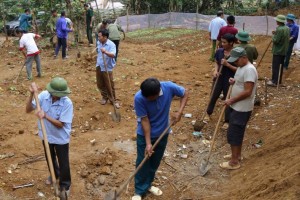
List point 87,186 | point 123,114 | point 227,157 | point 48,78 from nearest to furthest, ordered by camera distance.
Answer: point 87,186 → point 227,157 → point 123,114 → point 48,78

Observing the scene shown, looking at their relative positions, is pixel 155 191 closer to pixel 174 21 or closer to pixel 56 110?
pixel 56 110

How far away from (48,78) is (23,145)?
425 cm

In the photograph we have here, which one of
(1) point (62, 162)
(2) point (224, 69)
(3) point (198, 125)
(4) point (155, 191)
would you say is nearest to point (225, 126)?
(3) point (198, 125)

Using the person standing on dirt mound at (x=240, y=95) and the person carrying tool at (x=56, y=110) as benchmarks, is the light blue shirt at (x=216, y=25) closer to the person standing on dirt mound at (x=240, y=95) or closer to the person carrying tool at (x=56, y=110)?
the person standing on dirt mound at (x=240, y=95)

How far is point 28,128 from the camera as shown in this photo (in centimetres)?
671

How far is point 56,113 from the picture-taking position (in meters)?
4.15

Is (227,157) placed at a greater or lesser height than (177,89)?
lesser

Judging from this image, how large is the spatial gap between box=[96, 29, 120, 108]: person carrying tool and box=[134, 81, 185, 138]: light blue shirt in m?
2.97

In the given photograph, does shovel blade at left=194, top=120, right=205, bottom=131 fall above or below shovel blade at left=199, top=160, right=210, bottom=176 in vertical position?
above

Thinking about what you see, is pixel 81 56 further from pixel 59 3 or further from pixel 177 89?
pixel 177 89

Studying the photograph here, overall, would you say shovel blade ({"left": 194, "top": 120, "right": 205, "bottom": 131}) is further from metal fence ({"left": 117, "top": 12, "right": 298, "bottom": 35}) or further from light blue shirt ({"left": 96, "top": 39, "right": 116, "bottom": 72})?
metal fence ({"left": 117, "top": 12, "right": 298, "bottom": 35})

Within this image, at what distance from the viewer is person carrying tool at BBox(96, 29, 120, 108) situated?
22.9 ft

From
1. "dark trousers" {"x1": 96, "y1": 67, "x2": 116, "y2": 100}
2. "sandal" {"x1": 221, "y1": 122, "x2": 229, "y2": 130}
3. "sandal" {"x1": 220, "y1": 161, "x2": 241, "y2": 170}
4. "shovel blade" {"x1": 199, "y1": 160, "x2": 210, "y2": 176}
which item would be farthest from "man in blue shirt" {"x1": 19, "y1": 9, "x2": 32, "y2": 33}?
"sandal" {"x1": 220, "y1": 161, "x2": 241, "y2": 170}

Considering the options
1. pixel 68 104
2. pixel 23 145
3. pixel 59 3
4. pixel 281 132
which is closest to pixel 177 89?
pixel 68 104
